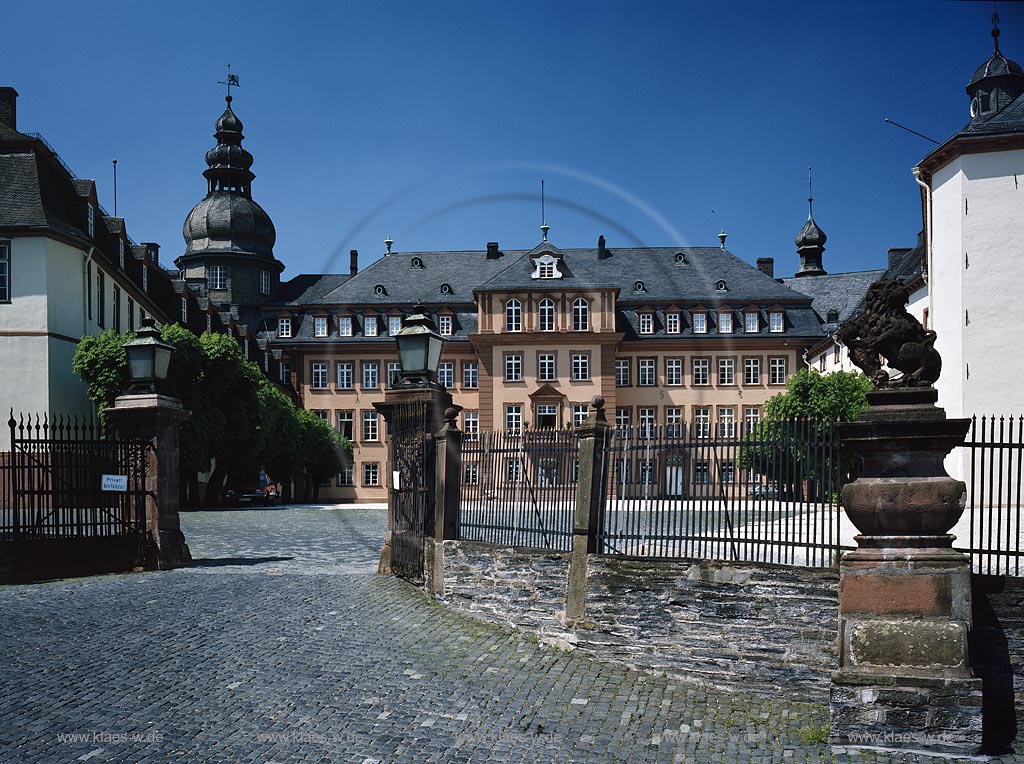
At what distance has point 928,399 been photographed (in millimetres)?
7812

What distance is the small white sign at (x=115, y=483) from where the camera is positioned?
14328 mm

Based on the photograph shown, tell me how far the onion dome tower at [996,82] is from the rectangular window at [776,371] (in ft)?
81.0

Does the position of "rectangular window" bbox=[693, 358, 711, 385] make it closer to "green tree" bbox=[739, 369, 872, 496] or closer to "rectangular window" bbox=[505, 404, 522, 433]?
"rectangular window" bbox=[505, 404, 522, 433]

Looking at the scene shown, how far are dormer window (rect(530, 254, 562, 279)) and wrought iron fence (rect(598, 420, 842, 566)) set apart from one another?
52.2 m

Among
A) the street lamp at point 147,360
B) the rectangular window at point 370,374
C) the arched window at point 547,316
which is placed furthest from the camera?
the rectangular window at point 370,374

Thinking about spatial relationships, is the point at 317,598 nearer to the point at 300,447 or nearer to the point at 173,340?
the point at 173,340

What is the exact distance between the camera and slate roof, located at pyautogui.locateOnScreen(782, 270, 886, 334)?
232 feet

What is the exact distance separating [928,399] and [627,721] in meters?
3.41

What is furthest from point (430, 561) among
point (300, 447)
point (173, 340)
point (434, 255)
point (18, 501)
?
point (434, 255)

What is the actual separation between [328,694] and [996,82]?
137 ft

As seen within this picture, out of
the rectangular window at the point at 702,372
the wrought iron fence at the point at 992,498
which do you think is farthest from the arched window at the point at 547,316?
the wrought iron fence at the point at 992,498

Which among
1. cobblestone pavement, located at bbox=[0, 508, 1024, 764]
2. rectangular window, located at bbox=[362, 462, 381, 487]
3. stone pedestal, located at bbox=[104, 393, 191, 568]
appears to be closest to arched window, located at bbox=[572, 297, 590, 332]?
rectangular window, located at bbox=[362, 462, 381, 487]

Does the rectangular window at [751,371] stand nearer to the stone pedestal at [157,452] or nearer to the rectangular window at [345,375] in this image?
the rectangular window at [345,375]

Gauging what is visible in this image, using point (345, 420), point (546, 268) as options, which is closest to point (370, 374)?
point (345, 420)
